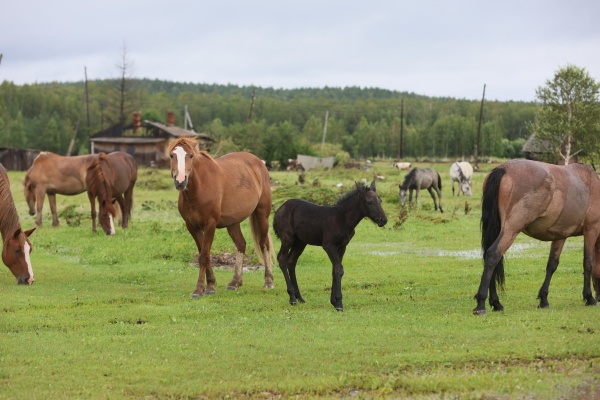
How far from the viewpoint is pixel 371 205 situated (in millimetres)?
10742

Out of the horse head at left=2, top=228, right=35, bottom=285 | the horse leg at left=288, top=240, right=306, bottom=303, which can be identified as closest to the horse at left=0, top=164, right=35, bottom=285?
the horse head at left=2, top=228, right=35, bottom=285

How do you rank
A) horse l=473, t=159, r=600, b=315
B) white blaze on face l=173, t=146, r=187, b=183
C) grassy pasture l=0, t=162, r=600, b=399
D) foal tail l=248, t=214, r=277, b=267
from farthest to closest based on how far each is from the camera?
1. foal tail l=248, t=214, r=277, b=267
2. white blaze on face l=173, t=146, r=187, b=183
3. horse l=473, t=159, r=600, b=315
4. grassy pasture l=0, t=162, r=600, b=399

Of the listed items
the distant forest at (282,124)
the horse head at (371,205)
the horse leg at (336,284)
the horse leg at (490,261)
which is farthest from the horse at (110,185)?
the distant forest at (282,124)

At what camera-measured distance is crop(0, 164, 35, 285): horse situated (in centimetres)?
1345

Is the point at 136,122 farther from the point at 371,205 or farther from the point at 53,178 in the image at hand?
the point at 371,205

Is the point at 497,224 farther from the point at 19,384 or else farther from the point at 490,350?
the point at 19,384

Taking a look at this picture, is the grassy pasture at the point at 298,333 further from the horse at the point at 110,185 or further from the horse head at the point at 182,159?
the horse at the point at 110,185

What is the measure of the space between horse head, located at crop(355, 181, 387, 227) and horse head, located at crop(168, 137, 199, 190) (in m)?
2.69

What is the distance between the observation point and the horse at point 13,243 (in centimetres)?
1345

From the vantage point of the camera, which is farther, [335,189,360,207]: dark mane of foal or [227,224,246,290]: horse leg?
[227,224,246,290]: horse leg

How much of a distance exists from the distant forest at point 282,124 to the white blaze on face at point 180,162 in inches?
1522

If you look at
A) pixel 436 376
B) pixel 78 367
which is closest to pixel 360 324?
pixel 436 376

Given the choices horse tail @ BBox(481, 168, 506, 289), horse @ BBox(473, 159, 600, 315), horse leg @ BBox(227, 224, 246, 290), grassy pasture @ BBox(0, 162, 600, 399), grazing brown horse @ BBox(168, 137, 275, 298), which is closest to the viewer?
grassy pasture @ BBox(0, 162, 600, 399)

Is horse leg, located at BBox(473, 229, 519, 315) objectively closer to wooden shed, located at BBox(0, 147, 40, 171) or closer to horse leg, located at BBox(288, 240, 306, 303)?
horse leg, located at BBox(288, 240, 306, 303)
